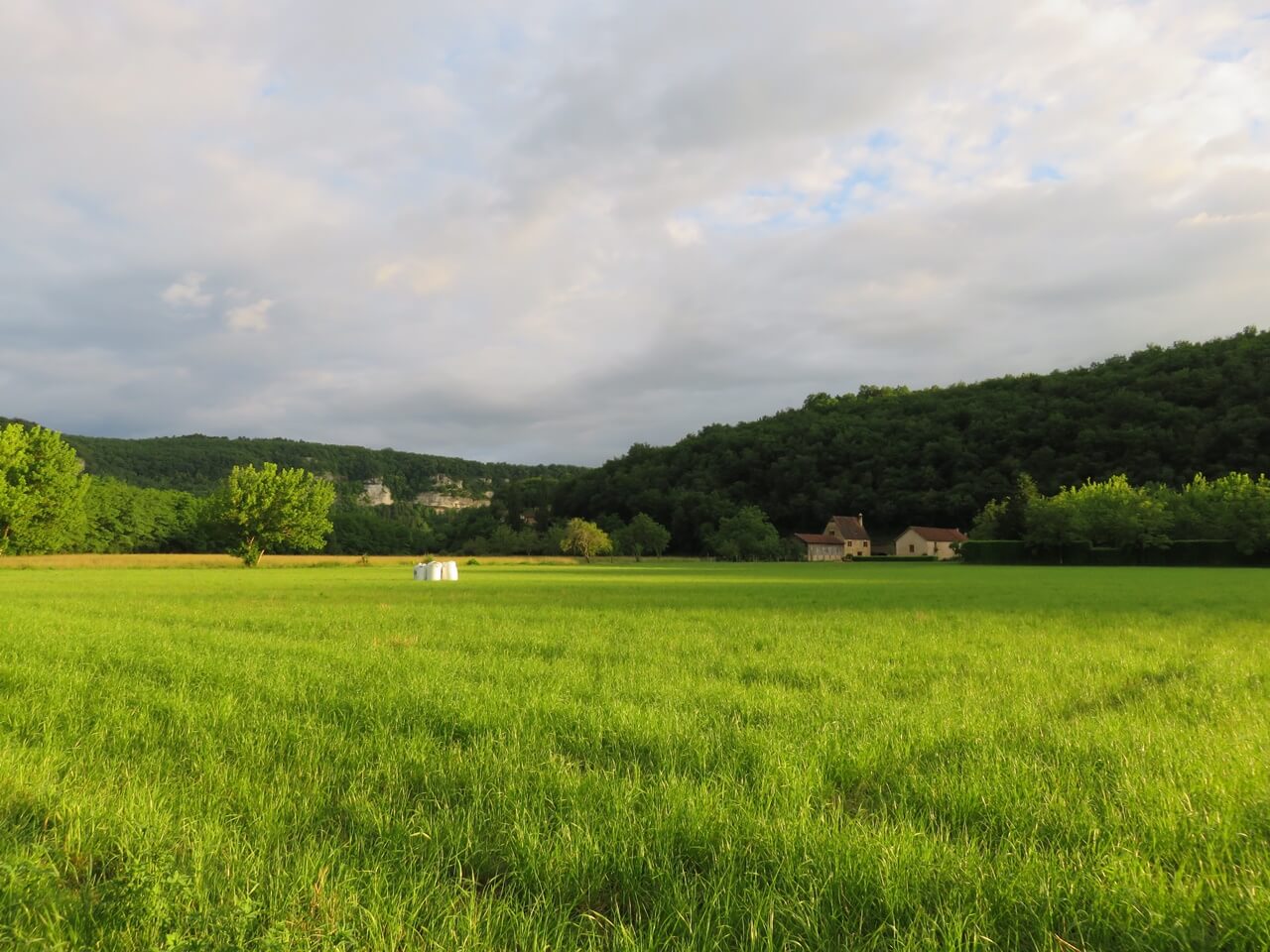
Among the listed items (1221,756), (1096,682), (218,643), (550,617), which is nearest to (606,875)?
(1221,756)

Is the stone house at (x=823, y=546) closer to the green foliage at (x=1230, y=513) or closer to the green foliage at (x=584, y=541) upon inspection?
the green foliage at (x=584, y=541)

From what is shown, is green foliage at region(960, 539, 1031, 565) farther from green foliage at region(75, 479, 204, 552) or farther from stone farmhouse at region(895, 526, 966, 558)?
green foliage at region(75, 479, 204, 552)

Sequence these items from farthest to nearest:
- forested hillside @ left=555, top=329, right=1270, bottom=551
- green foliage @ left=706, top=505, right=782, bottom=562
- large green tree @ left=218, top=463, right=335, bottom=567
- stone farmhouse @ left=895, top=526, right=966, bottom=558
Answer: stone farmhouse @ left=895, top=526, right=966, bottom=558, green foliage @ left=706, top=505, right=782, bottom=562, forested hillside @ left=555, top=329, right=1270, bottom=551, large green tree @ left=218, top=463, right=335, bottom=567

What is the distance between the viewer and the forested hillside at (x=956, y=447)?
102812 millimetres

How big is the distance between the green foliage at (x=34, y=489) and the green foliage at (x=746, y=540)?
83445 mm

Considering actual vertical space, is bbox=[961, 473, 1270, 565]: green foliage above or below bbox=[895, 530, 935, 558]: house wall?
above

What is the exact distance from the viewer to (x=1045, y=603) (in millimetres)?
20656

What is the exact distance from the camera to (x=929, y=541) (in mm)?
125938

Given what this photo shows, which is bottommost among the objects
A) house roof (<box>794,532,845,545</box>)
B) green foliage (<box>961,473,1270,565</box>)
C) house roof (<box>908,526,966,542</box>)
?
house roof (<box>794,532,845,545</box>)

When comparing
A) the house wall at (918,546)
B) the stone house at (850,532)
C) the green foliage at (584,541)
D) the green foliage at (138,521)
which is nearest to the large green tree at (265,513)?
the green foliage at (138,521)

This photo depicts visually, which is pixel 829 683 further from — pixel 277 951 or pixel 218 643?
pixel 218 643

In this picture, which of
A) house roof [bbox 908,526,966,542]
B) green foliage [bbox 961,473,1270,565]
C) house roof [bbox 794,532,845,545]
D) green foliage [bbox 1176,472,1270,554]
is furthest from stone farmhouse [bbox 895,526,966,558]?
green foliage [bbox 1176,472,1270,554]

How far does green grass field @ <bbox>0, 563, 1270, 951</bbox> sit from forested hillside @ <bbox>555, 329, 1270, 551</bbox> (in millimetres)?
119664

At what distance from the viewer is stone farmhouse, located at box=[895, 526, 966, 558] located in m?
124
